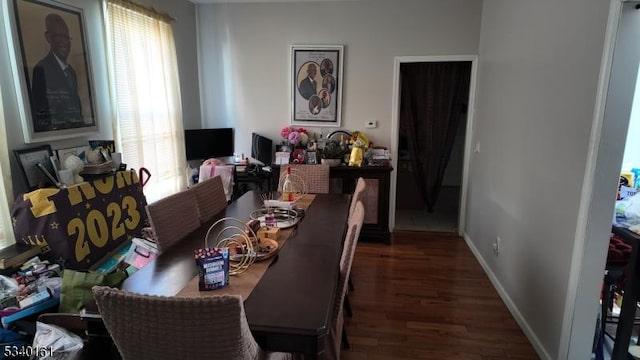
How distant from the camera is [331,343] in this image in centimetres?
165

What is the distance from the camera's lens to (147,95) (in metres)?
3.31

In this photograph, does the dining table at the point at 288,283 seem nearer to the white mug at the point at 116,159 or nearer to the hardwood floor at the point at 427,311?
the hardwood floor at the point at 427,311

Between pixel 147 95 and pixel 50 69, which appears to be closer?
pixel 50 69

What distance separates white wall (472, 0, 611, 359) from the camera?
195 cm

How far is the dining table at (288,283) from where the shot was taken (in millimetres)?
1283

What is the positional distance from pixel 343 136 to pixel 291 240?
241cm

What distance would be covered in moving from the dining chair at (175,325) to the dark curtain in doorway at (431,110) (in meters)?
3.85

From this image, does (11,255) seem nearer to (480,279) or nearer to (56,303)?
(56,303)

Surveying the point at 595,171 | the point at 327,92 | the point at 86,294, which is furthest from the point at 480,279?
the point at 86,294

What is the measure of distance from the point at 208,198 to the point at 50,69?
4.26 ft

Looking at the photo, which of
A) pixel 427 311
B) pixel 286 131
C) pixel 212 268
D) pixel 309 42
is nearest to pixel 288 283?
pixel 212 268

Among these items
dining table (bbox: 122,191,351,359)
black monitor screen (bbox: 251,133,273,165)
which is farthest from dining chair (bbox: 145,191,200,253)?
black monitor screen (bbox: 251,133,273,165)

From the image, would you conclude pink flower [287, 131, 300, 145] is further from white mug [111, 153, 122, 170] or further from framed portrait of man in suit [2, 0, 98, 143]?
framed portrait of man in suit [2, 0, 98, 143]

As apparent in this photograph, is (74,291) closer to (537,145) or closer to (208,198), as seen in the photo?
(208,198)
